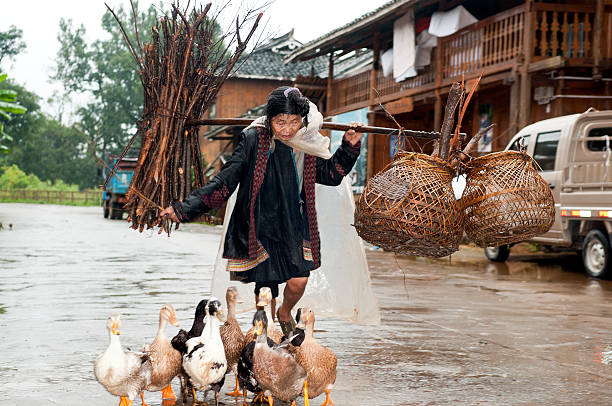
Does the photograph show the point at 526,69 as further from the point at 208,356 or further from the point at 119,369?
the point at 119,369

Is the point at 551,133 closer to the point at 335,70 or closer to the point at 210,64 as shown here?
the point at 210,64

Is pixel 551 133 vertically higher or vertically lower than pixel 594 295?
higher

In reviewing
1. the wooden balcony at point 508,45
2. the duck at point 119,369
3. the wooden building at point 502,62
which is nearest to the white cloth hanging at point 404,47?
the wooden building at point 502,62

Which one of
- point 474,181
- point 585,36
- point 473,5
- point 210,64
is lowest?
point 474,181

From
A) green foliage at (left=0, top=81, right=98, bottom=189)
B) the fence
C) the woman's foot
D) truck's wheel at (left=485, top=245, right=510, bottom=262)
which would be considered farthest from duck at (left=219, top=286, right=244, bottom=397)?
green foliage at (left=0, top=81, right=98, bottom=189)

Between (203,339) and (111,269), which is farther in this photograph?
(111,269)

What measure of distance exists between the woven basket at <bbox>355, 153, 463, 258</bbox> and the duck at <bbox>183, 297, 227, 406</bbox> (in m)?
1.06

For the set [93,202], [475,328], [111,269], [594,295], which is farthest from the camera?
[93,202]

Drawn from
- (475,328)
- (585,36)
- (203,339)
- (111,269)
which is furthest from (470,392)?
(585,36)

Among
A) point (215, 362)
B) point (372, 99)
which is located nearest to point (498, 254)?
point (372, 99)

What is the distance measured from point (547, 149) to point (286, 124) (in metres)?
8.92

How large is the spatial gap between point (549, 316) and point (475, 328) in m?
1.19

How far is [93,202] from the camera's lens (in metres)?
64.8

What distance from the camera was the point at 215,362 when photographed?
409cm
